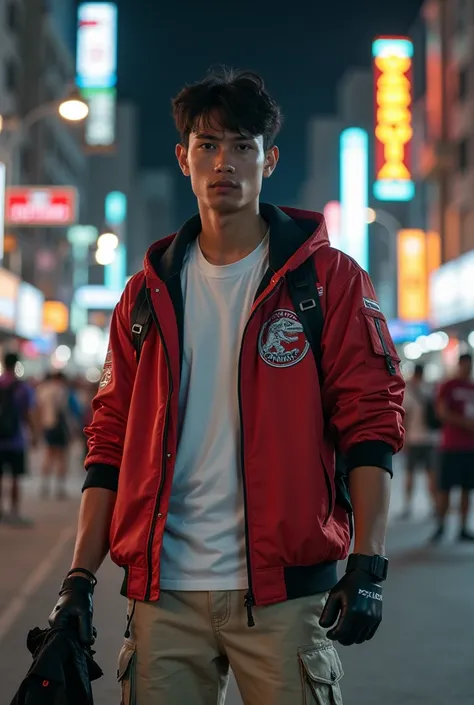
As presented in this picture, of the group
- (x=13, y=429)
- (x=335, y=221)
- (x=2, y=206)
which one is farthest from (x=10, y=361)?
(x=335, y=221)

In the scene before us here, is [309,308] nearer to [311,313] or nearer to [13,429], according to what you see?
[311,313]

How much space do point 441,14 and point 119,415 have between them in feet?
135

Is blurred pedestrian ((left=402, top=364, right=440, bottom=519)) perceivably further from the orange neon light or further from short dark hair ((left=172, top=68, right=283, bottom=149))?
the orange neon light

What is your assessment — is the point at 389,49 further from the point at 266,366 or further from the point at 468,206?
the point at 266,366

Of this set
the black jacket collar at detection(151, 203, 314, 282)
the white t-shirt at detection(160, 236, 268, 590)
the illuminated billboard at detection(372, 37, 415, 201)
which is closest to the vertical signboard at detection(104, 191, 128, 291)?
the illuminated billboard at detection(372, 37, 415, 201)

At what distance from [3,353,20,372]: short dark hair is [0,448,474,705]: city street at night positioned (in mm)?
2062

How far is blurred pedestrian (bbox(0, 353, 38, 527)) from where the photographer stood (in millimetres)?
13805

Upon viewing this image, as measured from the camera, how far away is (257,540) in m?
2.84

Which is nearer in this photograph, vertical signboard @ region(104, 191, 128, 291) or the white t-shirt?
the white t-shirt

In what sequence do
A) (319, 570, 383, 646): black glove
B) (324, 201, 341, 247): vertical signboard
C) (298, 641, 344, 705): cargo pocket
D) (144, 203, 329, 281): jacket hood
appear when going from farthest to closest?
(324, 201, 341, 247): vertical signboard, (144, 203, 329, 281): jacket hood, (298, 641, 344, 705): cargo pocket, (319, 570, 383, 646): black glove

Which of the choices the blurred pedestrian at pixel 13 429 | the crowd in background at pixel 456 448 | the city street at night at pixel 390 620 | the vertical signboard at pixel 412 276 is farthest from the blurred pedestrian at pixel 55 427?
the vertical signboard at pixel 412 276

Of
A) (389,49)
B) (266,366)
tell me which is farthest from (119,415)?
(389,49)

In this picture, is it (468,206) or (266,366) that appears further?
(468,206)

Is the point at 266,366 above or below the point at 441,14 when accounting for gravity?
below
